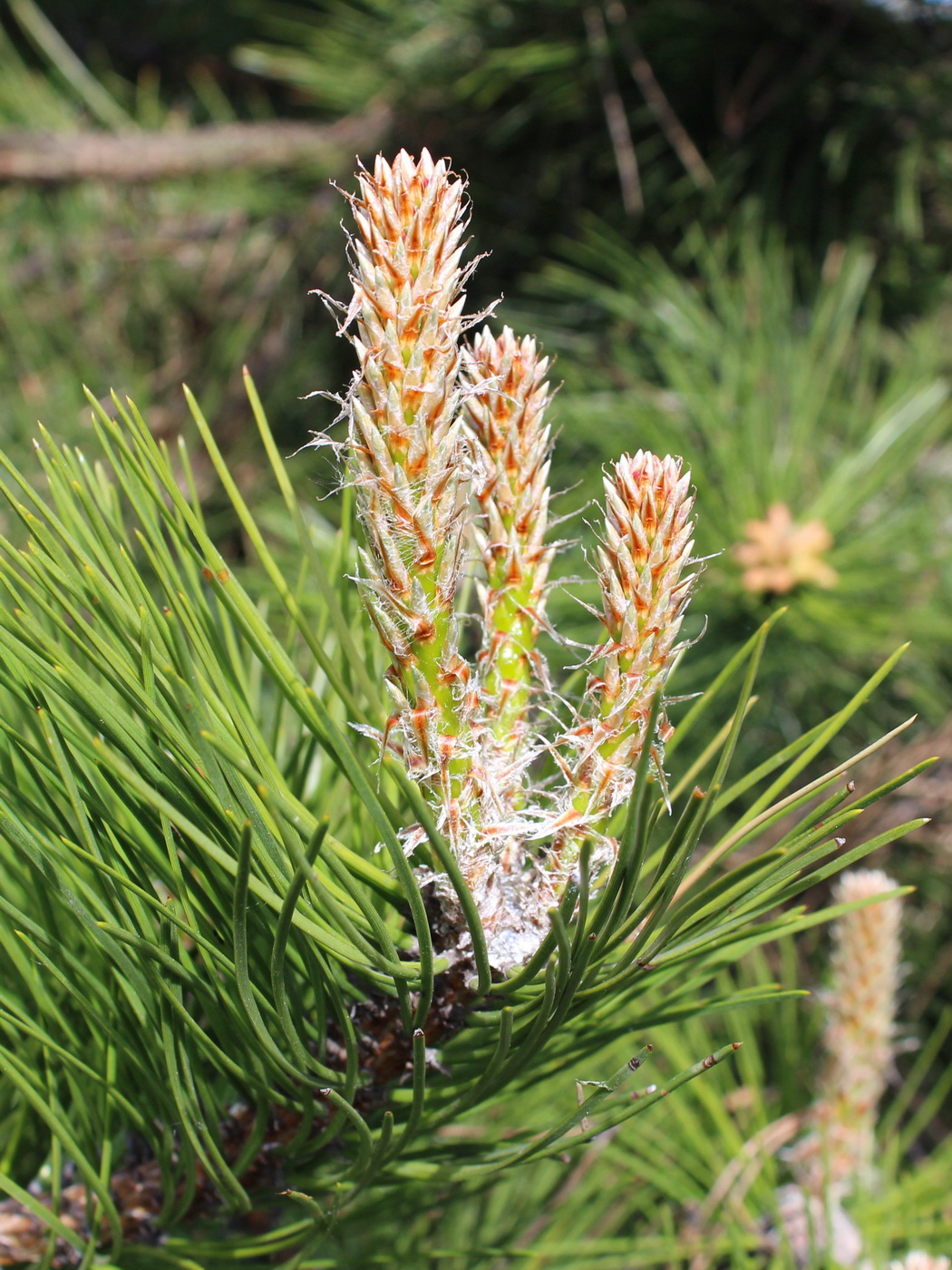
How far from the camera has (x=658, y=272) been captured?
0.83 meters

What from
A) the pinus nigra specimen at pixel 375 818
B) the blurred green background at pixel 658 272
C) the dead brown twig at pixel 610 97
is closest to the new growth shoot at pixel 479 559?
the pinus nigra specimen at pixel 375 818

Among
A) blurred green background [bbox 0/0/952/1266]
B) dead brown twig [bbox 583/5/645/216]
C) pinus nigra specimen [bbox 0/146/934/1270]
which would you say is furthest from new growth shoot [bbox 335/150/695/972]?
dead brown twig [bbox 583/5/645/216]

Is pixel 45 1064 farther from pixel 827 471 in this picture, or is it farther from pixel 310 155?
pixel 310 155

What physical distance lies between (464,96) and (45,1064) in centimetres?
86

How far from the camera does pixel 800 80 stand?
0.83m

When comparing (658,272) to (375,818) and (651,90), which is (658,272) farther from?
(375,818)

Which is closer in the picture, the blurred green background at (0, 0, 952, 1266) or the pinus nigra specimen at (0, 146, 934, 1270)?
the pinus nigra specimen at (0, 146, 934, 1270)

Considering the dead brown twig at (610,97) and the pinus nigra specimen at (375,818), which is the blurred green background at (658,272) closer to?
the dead brown twig at (610,97)

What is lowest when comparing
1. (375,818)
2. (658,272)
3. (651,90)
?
(375,818)

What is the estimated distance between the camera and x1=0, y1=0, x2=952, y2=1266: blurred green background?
2.44 ft

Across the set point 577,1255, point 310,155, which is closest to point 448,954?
point 577,1255

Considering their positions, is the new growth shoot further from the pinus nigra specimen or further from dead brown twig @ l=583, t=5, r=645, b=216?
dead brown twig @ l=583, t=5, r=645, b=216

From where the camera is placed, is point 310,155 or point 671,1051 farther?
point 310,155

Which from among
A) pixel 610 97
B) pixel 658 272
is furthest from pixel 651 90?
pixel 658 272
